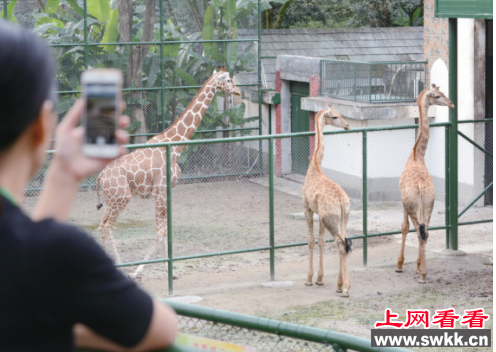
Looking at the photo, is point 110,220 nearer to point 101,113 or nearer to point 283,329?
point 283,329

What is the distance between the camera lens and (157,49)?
14.8 m

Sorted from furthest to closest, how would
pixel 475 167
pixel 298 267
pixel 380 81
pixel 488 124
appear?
pixel 380 81
pixel 488 124
pixel 475 167
pixel 298 267

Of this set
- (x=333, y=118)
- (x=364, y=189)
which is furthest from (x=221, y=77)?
(x=364, y=189)

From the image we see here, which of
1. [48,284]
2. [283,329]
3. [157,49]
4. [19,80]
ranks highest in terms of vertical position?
[157,49]

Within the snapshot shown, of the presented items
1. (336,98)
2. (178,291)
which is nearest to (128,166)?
(178,291)

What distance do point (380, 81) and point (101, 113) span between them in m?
12.3

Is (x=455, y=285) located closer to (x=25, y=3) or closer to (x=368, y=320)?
(x=368, y=320)

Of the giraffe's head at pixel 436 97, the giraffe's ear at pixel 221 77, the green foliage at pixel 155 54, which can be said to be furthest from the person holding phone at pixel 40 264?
the green foliage at pixel 155 54

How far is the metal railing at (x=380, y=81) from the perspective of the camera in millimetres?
12805

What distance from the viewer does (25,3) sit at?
50.6 ft

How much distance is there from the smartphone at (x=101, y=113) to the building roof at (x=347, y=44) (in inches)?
646

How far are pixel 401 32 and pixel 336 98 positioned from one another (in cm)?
629

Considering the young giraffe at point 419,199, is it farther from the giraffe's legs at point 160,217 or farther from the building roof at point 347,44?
the building roof at point 347,44

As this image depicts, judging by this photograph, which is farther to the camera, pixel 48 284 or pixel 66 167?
pixel 66 167
